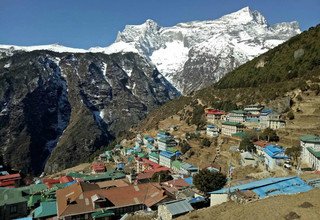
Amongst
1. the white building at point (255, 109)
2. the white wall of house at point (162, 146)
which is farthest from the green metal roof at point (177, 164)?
the white building at point (255, 109)

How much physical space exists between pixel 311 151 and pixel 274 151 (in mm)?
6896

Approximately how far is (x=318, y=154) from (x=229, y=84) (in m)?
84.9

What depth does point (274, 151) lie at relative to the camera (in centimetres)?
6381

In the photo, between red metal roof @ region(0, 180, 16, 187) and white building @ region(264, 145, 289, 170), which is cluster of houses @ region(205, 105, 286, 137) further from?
red metal roof @ region(0, 180, 16, 187)

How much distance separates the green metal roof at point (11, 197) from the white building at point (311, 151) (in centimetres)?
4451

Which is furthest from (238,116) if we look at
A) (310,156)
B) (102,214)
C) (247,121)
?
(102,214)

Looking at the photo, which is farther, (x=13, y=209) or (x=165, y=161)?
(x=165, y=161)

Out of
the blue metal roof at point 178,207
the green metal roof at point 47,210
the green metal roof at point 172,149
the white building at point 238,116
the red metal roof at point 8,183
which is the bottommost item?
the red metal roof at point 8,183

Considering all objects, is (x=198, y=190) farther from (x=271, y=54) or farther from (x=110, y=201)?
(x=271, y=54)

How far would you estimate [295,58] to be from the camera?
115 meters

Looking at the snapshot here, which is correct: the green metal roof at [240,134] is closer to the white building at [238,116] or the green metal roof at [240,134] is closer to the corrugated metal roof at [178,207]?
the white building at [238,116]

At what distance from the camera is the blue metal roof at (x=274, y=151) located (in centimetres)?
6112

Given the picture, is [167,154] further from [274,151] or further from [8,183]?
[8,183]

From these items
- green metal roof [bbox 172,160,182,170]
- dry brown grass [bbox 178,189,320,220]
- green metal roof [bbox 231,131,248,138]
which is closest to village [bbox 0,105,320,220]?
green metal roof [bbox 231,131,248,138]
